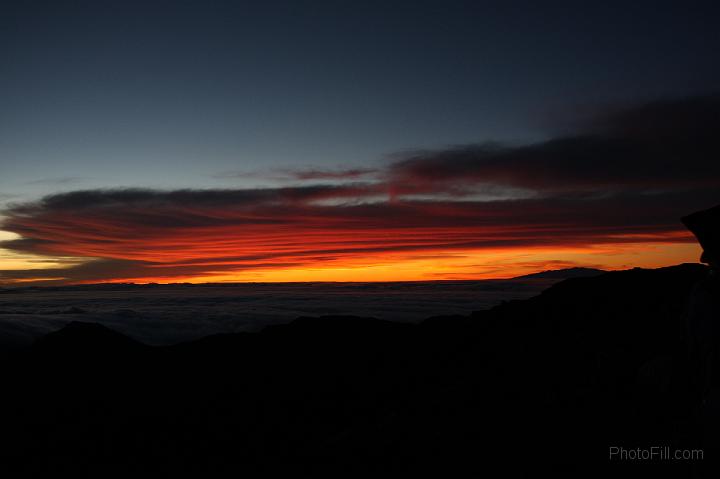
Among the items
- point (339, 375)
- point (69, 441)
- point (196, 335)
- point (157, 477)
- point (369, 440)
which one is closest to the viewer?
point (369, 440)

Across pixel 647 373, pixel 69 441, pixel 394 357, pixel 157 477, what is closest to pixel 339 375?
pixel 394 357

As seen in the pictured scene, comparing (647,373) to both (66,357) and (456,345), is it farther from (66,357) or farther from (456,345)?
(66,357)

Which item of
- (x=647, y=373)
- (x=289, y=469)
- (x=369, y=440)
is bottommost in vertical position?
(x=289, y=469)

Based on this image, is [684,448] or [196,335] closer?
[684,448]

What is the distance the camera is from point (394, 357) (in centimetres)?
1848

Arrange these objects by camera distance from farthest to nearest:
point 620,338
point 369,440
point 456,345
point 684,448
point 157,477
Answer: point 456,345 → point 157,477 → point 620,338 → point 369,440 → point 684,448

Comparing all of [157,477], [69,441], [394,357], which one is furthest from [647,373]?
[69,441]

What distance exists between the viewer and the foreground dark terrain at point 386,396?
750 cm

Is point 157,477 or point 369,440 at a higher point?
point 369,440

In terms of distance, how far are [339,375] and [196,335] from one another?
10.6 m

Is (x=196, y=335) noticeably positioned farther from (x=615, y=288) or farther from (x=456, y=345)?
(x=615, y=288)

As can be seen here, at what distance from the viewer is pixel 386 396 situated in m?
13.9

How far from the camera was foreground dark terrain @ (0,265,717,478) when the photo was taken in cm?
750

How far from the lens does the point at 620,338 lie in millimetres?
10453
